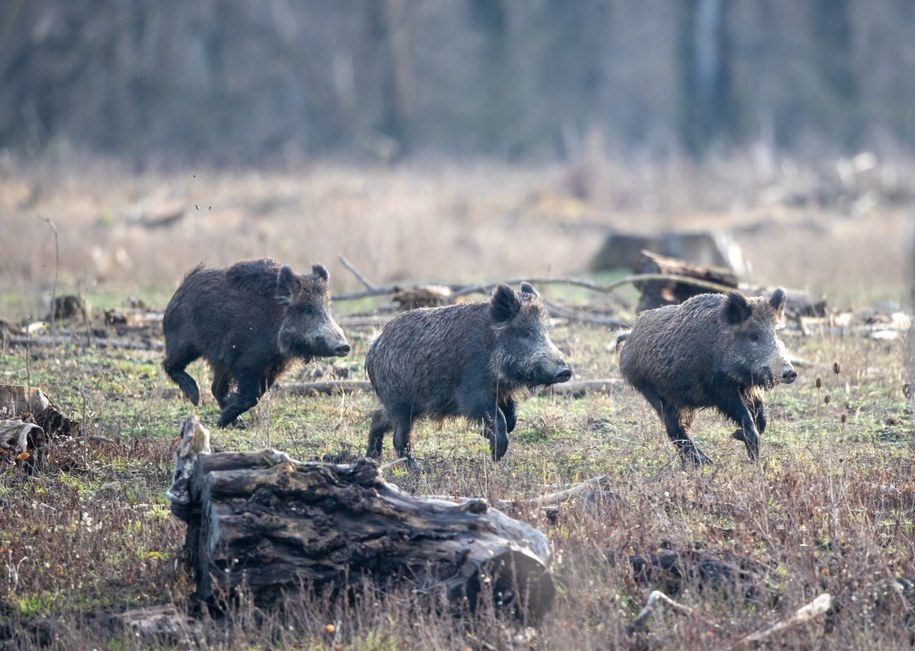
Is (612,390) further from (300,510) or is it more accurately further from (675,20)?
(675,20)

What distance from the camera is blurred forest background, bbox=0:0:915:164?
45.9 metres

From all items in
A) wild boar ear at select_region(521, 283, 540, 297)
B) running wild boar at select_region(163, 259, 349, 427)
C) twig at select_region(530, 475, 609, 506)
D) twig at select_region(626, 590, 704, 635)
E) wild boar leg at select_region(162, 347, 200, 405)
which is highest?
wild boar ear at select_region(521, 283, 540, 297)

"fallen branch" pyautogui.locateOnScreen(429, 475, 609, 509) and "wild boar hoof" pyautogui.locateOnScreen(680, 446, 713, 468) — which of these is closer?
"fallen branch" pyautogui.locateOnScreen(429, 475, 609, 509)

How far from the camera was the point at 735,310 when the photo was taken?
869cm

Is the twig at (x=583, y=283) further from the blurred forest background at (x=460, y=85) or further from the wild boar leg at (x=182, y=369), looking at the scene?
the blurred forest background at (x=460, y=85)

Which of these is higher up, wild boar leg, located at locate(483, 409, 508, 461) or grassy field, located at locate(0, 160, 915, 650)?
wild boar leg, located at locate(483, 409, 508, 461)

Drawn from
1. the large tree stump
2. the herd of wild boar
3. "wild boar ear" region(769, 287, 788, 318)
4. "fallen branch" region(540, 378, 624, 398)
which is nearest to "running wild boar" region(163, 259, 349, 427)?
the herd of wild boar

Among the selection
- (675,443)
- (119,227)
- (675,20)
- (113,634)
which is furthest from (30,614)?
(675,20)

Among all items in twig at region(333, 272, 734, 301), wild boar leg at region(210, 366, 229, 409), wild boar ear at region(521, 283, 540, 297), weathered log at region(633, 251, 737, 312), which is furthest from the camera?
weathered log at region(633, 251, 737, 312)

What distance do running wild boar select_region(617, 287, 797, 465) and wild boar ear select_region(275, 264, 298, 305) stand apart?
9.17 ft

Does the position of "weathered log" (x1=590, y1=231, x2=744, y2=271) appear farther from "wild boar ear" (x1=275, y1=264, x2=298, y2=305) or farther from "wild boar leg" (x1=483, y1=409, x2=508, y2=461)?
"wild boar leg" (x1=483, y1=409, x2=508, y2=461)

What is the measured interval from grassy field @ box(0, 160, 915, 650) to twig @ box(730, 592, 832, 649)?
0.07m

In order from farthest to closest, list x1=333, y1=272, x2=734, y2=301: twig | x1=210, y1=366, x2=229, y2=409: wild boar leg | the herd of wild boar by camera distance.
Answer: x1=333, y1=272, x2=734, y2=301: twig, x1=210, y1=366, x2=229, y2=409: wild boar leg, the herd of wild boar

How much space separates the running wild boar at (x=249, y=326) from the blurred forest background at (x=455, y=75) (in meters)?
34.7
